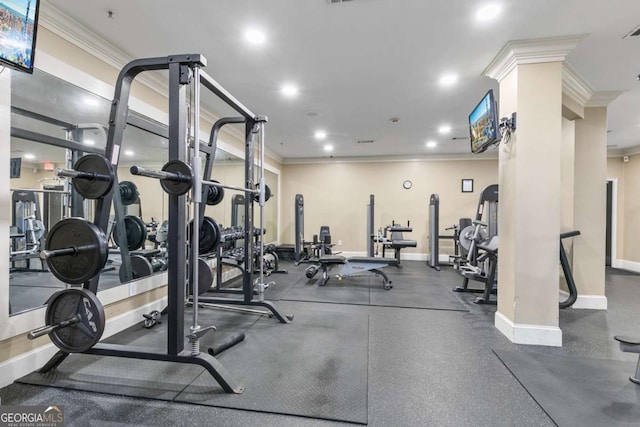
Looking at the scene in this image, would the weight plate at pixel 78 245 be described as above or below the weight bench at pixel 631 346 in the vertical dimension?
above

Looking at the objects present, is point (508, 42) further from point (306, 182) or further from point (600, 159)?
point (306, 182)

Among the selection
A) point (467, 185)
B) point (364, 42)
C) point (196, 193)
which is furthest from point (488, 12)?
point (467, 185)

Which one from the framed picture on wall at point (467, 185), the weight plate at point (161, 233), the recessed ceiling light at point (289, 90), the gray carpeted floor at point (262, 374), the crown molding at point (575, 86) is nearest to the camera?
the gray carpeted floor at point (262, 374)

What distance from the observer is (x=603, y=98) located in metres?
3.64

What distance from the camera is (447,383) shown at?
202 centimetres

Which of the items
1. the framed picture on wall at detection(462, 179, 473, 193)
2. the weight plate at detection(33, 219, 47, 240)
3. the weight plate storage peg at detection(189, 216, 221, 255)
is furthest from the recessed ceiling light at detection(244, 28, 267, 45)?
the framed picture on wall at detection(462, 179, 473, 193)

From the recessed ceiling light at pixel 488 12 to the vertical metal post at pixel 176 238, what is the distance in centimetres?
221

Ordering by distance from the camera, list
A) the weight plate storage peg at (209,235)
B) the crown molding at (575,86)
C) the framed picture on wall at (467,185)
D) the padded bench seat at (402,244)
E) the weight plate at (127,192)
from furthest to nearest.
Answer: the framed picture on wall at (467,185) → the padded bench seat at (402,244) → the weight plate at (127,192) → the crown molding at (575,86) → the weight plate storage peg at (209,235)

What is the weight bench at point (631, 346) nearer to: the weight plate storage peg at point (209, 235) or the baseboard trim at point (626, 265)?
the weight plate storage peg at point (209, 235)

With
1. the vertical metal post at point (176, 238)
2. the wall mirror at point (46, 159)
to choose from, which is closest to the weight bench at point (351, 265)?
the wall mirror at point (46, 159)

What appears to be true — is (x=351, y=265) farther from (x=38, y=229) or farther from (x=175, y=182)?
(x=38, y=229)

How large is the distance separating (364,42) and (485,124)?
1422 millimetres

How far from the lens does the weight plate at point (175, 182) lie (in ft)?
6.02

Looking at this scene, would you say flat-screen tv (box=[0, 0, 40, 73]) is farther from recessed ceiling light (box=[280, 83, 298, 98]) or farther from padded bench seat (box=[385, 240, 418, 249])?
padded bench seat (box=[385, 240, 418, 249])
